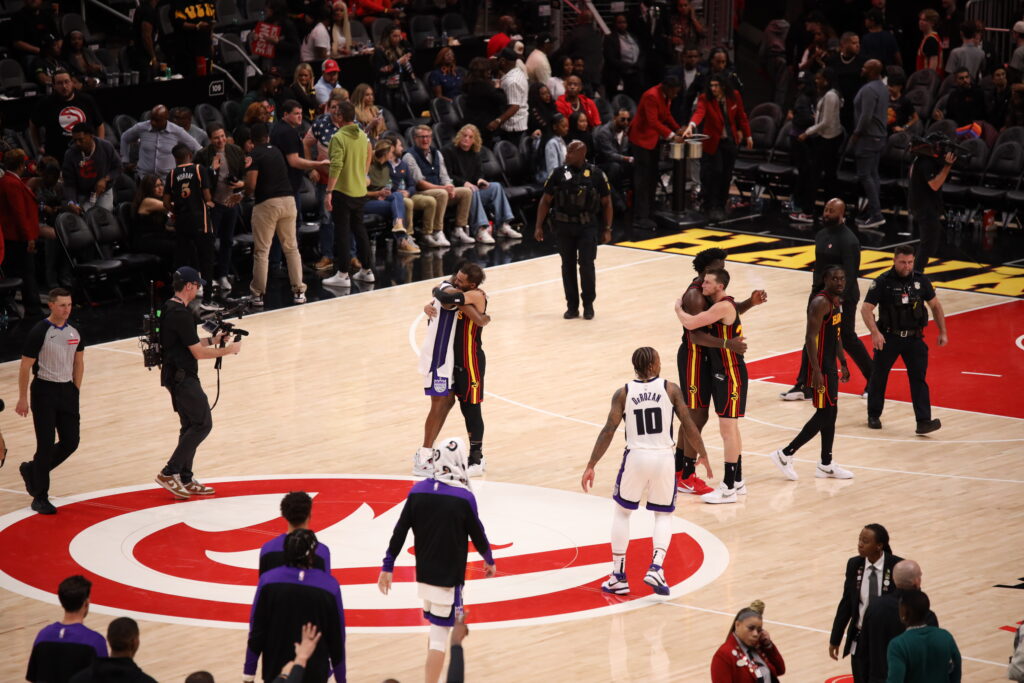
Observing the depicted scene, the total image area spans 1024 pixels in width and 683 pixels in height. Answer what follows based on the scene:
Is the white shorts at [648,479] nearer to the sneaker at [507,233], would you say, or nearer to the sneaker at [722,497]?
the sneaker at [722,497]

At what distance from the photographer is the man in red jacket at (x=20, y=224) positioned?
51.4 feet

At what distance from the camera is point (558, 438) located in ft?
41.3

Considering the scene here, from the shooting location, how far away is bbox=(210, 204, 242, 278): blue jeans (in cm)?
1709

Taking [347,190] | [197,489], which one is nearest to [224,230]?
[347,190]

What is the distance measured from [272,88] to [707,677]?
1242 cm

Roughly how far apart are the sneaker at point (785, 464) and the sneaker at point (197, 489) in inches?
156

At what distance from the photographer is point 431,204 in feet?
63.3

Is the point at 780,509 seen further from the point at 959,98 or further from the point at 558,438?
the point at 959,98

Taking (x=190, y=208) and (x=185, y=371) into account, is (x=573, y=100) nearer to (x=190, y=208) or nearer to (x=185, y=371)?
(x=190, y=208)

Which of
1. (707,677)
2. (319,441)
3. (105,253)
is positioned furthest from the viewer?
(105,253)

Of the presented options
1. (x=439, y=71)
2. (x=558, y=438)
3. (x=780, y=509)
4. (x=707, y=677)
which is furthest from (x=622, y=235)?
(x=707, y=677)

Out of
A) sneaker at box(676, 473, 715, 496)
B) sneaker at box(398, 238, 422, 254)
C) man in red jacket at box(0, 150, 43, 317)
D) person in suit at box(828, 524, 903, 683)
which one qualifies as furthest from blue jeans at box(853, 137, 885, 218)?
person in suit at box(828, 524, 903, 683)

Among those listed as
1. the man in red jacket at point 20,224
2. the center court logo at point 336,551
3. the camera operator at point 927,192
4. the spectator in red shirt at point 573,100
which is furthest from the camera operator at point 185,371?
the spectator in red shirt at point 573,100

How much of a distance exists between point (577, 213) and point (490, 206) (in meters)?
4.80
